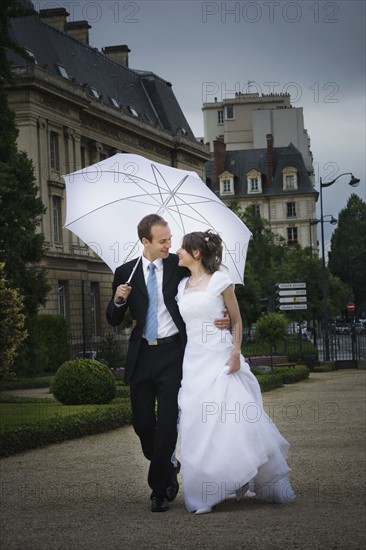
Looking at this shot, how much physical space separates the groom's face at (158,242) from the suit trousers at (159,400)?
0.71 meters

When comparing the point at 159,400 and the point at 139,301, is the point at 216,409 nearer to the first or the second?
the point at 159,400

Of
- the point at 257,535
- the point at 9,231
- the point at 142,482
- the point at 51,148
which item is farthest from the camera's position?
the point at 51,148

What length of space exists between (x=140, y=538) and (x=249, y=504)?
1762 mm

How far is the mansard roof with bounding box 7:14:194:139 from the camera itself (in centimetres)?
5950

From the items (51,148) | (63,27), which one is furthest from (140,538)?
(63,27)

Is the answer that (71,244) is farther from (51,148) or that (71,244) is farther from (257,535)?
(257,535)

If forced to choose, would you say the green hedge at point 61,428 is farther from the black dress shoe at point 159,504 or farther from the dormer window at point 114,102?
the dormer window at point 114,102

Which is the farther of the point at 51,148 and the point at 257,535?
the point at 51,148

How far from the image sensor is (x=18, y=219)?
37.3 meters

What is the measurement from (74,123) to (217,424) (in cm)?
5403

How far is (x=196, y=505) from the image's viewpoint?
8.77 meters

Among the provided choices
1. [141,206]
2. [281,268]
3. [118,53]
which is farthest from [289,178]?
[141,206]

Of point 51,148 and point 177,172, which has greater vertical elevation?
point 51,148

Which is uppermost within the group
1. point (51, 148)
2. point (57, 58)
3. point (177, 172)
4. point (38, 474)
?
point (57, 58)
